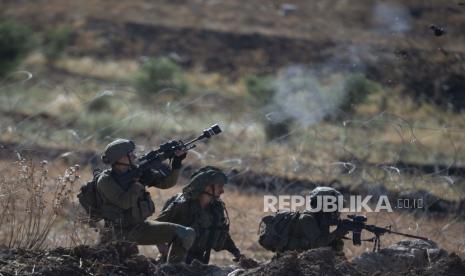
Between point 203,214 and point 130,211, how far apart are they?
24.1 inches

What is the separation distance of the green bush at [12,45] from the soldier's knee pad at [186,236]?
1645cm

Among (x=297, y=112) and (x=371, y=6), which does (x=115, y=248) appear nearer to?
(x=297, y=112)

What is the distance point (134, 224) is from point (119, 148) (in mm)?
558

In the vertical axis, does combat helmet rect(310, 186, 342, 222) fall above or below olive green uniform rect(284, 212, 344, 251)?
above

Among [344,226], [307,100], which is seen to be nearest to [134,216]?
[344,226]

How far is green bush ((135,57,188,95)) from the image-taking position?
22.2m

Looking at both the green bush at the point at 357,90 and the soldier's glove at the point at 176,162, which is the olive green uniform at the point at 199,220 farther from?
the green bush at the point at 357,90

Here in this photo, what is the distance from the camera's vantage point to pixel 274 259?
6.39 m

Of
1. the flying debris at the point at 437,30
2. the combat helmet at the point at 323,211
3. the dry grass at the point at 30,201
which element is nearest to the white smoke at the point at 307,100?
the flying debris at the point at 437,30

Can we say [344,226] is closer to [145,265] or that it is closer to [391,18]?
[145,265]

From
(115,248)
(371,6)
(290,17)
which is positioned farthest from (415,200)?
(290,17)

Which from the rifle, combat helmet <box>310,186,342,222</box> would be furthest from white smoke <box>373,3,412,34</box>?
the rifle

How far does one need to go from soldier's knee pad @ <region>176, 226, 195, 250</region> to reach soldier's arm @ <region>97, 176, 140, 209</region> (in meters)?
0.39

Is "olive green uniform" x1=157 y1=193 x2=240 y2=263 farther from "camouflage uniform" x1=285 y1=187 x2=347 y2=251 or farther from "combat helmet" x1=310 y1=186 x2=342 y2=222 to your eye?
"combat helmet" x1=310 y1=186 x2=342 y2=222
